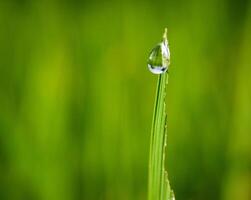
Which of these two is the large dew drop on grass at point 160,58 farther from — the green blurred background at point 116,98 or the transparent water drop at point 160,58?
the green blurred background at point 116,98

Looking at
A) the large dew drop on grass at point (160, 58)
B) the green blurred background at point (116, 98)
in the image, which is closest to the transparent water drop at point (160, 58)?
the large dew drop on grass at point (160, 58)

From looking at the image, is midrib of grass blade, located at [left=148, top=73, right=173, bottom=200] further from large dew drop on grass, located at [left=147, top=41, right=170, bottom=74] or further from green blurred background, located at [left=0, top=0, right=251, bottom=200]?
green blurred background, located at [left=0, top=0, right=251, bottom=200]

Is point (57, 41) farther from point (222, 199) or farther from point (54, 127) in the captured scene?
point (222, 199)

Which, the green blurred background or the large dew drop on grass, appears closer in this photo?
the large dew drop on grass

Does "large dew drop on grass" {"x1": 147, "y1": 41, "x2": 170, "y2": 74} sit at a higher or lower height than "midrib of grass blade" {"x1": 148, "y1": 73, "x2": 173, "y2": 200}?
higher

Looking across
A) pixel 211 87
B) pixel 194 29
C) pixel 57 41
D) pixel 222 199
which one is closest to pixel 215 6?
pixel 194 29

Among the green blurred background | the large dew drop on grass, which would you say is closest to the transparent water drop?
the large dew drop on grass

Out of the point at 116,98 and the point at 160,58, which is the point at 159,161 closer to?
the point at 160,58
